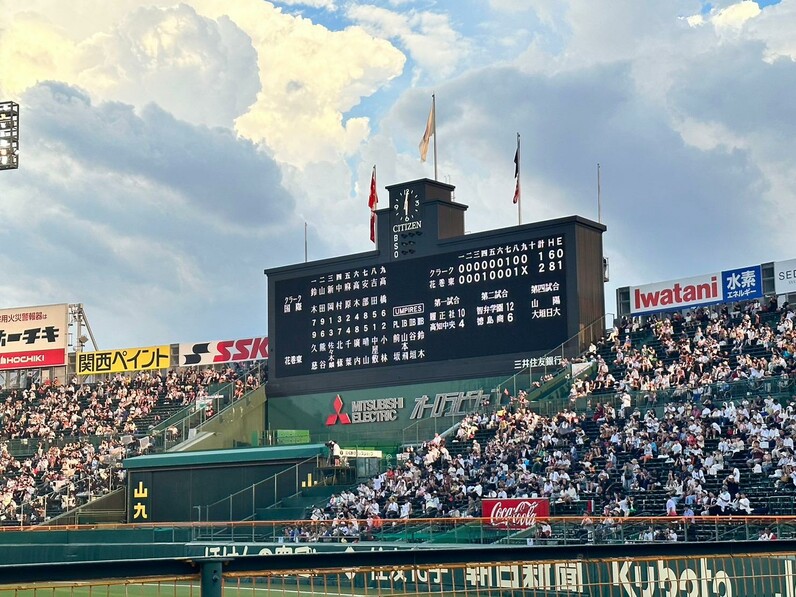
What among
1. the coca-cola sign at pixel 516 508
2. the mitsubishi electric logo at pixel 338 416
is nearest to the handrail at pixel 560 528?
the coca-cola sign at pixel 516 508

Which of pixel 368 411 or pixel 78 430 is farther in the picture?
pixel 78 430

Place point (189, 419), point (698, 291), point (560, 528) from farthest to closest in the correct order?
point (189, 419) < point (698, 291) < point (560, 528)

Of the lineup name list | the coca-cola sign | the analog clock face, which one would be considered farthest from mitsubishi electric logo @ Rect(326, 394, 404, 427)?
the coca-cola sign

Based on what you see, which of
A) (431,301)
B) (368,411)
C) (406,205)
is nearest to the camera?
(431,301)

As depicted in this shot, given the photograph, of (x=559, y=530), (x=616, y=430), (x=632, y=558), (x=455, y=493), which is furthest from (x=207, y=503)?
(x=632, y=558)

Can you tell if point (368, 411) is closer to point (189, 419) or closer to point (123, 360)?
point (189, 419)

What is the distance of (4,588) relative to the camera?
14.6 feet

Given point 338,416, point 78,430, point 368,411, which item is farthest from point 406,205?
point 78,430

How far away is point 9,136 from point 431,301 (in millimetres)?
20142

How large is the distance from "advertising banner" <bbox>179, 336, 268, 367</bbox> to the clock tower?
1163 cm

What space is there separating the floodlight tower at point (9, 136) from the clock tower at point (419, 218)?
1650 centimetres

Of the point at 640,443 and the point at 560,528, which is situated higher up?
the point at 640,443

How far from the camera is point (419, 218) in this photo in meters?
41.3

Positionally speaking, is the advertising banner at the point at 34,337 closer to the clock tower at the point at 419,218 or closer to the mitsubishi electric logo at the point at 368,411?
the mitsubishi electric logo at the point at 368,411
